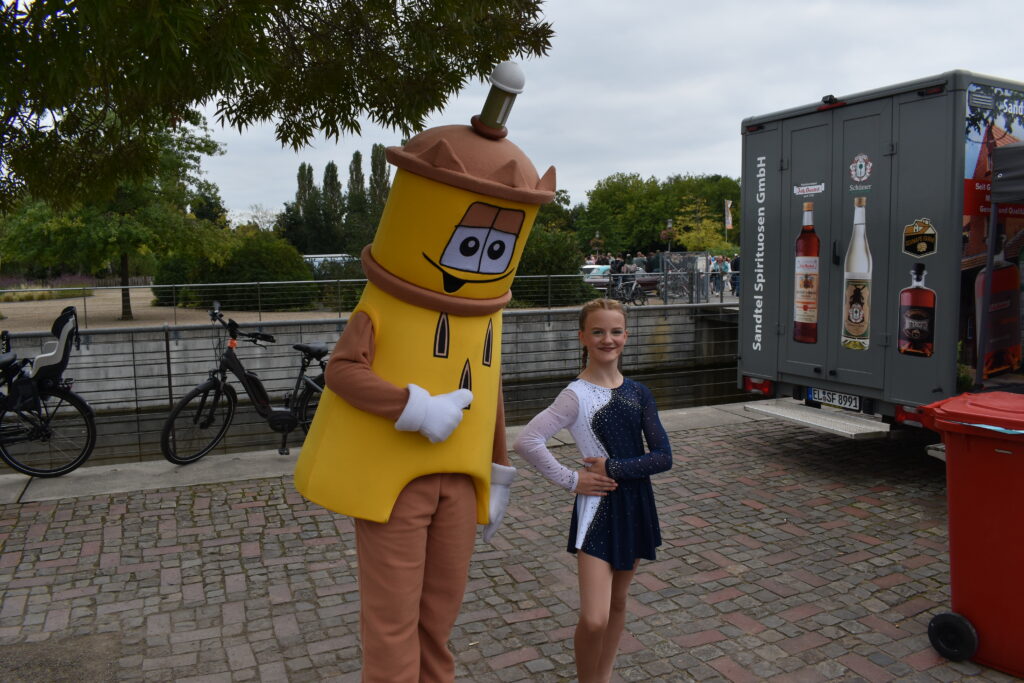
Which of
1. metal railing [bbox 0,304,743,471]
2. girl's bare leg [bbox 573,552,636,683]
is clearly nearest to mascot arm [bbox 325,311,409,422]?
girl's bare leg [bbox 573,552,636,683]

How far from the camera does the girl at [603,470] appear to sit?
2891mm

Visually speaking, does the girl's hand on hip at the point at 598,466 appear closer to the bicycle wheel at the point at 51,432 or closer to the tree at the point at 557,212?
the bicycle wheel at the point at 51,432

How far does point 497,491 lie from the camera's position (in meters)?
3.08

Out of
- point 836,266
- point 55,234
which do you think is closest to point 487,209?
point 836,266

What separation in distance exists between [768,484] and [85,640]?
482 centimetres

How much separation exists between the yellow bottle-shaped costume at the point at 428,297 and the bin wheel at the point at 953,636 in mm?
2294

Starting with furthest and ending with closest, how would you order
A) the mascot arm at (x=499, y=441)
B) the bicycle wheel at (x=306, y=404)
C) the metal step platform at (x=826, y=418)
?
the bicycle wheel at (x=306, y=404), the metal step platform at (x=826, y=418), the mascot arm at (x=499, y=441)

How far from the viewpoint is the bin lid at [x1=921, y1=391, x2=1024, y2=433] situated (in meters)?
3.23

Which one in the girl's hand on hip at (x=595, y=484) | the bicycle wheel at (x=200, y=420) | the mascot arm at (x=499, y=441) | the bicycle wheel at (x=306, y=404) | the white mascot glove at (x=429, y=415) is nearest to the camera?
the white mascot glove at (x=429, y=415)

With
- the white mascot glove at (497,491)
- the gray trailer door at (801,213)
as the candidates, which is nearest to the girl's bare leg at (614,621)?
the white mascot glove at (497,491)

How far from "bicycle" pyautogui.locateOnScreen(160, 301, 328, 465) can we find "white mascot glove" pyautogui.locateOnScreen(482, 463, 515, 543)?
12.6 ft

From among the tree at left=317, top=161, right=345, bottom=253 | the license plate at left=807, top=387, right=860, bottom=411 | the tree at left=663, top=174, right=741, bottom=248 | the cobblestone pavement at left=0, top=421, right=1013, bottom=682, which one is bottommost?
the cobblestone pavement at left=0, top=421, right=1013, bottom=682

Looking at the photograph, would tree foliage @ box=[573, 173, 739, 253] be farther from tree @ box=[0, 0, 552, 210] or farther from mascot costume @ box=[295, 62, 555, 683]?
mascot costume @ box=[295, 62, 555, 683]

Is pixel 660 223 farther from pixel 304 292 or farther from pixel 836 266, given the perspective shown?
pixel 836 266
